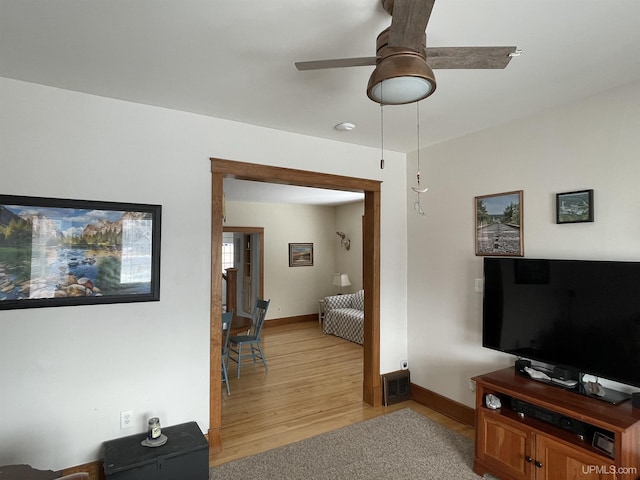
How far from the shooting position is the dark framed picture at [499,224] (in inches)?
112

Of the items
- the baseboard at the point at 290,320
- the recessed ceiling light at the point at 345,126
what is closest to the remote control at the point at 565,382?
the recessed ceiling light at the point at 345,126

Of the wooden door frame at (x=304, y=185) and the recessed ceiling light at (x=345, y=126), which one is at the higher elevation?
the recessed ceiling light at (x=345, y=126)

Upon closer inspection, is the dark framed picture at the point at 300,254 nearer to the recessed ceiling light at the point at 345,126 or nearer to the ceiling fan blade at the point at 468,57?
the recessed ceiling light at the point at 345,126

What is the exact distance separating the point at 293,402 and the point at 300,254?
440 cm

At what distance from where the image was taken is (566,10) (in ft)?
5.14

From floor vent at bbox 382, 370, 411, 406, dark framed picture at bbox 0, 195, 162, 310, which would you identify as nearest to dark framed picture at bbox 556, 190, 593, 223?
floor vent at bbox 382, 370, 411, 406

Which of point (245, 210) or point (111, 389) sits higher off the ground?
point (245, 210)

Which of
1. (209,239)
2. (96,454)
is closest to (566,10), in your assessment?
(209,239)

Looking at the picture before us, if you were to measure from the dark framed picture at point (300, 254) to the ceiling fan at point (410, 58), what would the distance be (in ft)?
20.9

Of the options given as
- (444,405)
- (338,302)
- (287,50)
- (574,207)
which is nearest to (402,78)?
(287,50)

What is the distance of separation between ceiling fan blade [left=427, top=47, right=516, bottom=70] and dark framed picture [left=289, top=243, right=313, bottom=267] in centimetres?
646

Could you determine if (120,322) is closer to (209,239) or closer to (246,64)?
(209,239)

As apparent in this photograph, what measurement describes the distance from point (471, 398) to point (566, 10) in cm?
291

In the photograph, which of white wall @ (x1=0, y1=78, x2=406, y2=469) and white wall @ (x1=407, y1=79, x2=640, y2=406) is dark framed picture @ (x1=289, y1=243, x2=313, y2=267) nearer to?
white wall @ (x1=407, y1=79, x2=640, y2=406)
